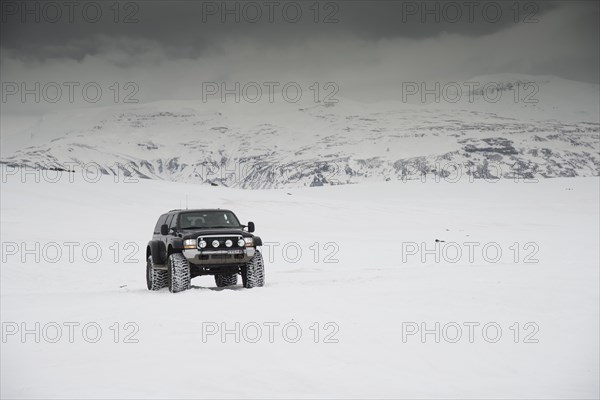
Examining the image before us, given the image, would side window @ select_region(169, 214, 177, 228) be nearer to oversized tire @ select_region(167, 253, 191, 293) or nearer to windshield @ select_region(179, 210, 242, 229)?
windshield @ select_region(179, 210, 242, 229)

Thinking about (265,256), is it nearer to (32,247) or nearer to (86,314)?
(32,247)

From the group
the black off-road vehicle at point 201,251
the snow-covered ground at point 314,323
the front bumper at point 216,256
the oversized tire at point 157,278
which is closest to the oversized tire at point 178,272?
the black off-road vehicle at point 201,251

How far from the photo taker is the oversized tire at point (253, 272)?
16688 mm

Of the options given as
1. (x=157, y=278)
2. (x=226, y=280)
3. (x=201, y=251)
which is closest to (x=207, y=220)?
(x=201, y=251)

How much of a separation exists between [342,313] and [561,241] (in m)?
22.5

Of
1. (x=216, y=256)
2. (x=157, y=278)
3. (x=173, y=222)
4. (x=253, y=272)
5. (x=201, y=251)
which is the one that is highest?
(x=173, y=222)

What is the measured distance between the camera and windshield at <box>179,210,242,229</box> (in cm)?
1720

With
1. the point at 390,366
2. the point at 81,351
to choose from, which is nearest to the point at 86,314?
the point at 81,351

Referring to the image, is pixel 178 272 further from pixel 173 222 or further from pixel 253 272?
pixel 173 222

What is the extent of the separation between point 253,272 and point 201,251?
56.0 inches

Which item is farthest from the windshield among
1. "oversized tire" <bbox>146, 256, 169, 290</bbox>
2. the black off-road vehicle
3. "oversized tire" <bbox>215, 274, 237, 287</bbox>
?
"oversized tire" <bbox>215, 274, 237, 287</bbox>

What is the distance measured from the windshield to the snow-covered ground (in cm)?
166

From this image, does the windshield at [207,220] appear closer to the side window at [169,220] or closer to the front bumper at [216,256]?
the side window at [169,220]

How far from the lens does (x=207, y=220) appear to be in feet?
56.7
